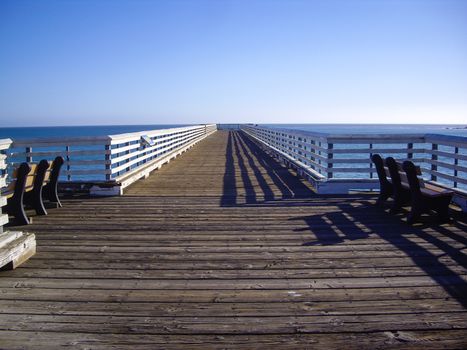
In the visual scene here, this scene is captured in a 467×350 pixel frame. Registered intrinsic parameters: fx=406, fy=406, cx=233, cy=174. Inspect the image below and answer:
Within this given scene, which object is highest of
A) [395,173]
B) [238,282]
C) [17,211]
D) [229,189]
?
[395,173]

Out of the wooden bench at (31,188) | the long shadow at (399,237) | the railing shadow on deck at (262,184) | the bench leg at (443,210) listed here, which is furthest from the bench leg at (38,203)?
the bench leg at (443,210)

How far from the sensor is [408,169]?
530 cm

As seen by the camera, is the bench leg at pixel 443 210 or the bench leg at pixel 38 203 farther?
the bench leg at pixel 38 203

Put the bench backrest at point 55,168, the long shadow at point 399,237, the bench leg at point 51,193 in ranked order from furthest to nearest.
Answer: the bench leg at point 51,193 → the bench backrest at point 55,168 → the long shadow at point 399,237

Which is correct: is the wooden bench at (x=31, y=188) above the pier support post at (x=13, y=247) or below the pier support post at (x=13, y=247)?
above

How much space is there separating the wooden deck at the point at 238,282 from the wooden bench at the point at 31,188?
12.9 inches

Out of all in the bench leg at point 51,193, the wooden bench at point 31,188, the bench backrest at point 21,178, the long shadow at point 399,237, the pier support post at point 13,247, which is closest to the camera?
the long shadow at point 399,237

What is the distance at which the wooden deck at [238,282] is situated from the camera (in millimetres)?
2664

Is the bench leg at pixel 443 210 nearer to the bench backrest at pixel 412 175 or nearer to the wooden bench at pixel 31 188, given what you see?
the bench backrest at pixel 412 175

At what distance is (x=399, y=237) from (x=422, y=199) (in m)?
0.93

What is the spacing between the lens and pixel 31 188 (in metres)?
6.30

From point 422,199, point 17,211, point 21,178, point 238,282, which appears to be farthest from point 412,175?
point 17,211

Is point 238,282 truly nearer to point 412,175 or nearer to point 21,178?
point 412,175

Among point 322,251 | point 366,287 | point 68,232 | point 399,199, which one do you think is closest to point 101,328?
point 366,287
